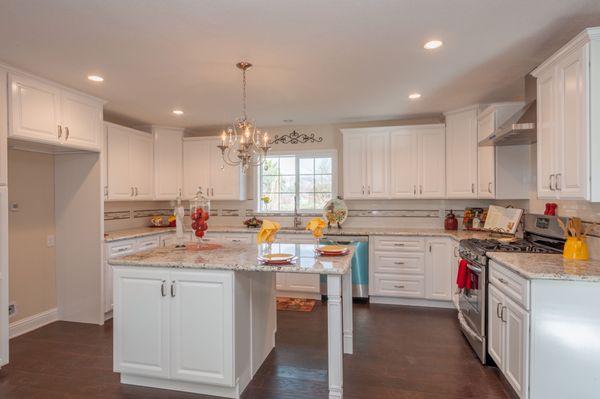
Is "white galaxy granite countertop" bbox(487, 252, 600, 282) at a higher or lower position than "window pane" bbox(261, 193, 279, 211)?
lower

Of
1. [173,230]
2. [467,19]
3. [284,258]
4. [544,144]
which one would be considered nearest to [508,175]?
[544,144]

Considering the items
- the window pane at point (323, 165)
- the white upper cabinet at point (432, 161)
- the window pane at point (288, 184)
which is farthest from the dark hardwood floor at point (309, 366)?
the window pane at point (323, 165)

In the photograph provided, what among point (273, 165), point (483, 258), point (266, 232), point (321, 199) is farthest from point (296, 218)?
point (483, 258)

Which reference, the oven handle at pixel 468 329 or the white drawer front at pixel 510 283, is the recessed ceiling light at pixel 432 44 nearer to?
the white drawer front at pixel 510 283

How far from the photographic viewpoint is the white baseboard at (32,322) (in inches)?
133

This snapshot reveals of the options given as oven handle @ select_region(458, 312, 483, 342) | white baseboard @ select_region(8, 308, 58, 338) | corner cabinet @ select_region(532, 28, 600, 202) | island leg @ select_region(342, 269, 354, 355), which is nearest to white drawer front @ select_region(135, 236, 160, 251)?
white baseboard @ select_region(8, 308, 58, 338)

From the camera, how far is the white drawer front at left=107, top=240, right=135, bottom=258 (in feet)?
12.6

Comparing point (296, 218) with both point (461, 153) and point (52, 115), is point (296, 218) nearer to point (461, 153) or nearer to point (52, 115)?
point (461, 153)

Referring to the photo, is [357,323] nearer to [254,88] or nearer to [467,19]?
[254,88]

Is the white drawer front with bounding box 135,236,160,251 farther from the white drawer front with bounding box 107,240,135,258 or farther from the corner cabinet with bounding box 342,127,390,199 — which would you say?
the corner cabinet with bounding box 342,127,390,199

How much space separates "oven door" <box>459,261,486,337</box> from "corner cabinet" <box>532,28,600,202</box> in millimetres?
793

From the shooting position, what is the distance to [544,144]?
8.33ft

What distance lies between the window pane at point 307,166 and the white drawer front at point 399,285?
1853mm

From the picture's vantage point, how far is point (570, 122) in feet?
7.23
